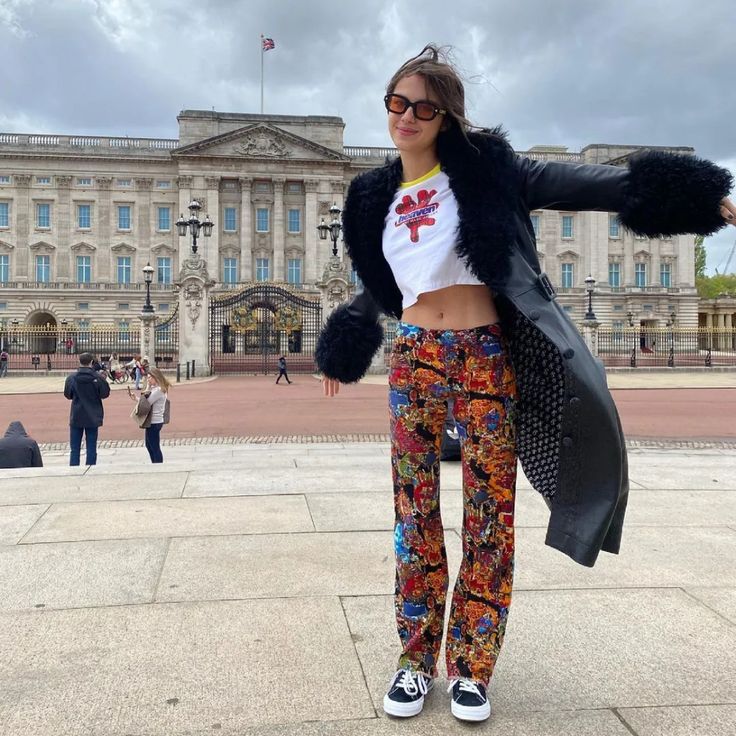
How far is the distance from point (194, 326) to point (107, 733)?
2727 cm

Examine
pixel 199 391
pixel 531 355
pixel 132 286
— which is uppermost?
pixel 132 286

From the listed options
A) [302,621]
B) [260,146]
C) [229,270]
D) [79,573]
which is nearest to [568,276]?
[260,146]

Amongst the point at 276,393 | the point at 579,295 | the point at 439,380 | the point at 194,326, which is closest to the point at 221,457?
the point at 439,380

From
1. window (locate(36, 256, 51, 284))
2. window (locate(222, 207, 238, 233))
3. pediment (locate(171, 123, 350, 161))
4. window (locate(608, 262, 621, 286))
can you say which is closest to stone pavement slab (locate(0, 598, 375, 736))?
window (locate(222, 207, 238, 233))

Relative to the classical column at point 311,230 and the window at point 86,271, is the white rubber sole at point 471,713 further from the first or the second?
the window at point 86,271

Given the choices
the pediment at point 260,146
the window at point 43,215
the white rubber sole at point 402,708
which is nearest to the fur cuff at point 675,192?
the white rubber sole at point 402,708

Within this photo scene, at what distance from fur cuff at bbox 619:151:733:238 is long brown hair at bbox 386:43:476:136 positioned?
0.58 metres

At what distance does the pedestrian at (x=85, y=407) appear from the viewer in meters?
8.52

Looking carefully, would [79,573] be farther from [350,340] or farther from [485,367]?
[485,367]

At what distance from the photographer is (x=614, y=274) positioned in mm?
62344

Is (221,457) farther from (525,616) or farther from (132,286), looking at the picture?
(132,286)

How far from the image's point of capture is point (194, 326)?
92.6 feet

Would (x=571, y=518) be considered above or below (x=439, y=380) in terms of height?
below

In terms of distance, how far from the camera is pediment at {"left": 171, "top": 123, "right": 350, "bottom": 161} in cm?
5631
